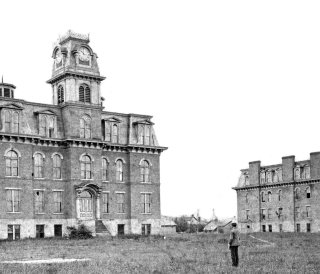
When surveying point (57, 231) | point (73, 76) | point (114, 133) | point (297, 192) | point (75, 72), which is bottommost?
point (57, 231)

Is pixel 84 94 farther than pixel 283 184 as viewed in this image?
No

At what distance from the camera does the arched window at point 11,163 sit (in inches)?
1891

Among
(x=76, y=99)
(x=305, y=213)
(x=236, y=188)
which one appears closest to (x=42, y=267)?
(x=76, y=99)

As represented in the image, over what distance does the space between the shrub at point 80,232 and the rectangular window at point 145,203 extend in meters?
7.77

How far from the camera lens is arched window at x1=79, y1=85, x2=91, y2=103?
5308 centimetres

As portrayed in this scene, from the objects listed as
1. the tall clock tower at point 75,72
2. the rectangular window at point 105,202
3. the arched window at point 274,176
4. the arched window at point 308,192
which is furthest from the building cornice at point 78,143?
the arched window at point 274,176

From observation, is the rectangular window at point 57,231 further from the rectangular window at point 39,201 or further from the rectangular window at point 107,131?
the rectangular window at point 107,131

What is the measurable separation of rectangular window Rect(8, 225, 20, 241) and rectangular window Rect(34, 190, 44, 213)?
239cm

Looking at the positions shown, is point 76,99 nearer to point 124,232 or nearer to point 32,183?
point 32,183

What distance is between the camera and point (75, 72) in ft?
172

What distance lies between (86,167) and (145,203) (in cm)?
771

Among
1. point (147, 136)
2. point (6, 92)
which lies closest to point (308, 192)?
point (147, 136)

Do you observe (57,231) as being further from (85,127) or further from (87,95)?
(87,95)

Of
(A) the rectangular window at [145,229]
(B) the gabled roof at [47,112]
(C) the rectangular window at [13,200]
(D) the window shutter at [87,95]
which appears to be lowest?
(A) the rectangular window at [145,229]
